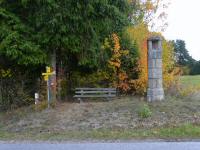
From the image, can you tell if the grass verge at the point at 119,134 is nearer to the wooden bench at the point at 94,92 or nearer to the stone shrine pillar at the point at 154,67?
the stone shrine pillar at the point at 154,67

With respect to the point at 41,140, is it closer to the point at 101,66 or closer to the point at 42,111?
the point at 42,111

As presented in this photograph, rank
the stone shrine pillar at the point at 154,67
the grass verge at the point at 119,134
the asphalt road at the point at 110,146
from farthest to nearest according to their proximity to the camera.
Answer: the stone shrine pillar at the point at 154,67 < the grass verge at the point at 119,134 < the asphalt road at the point at 110,146

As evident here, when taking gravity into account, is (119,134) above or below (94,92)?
below

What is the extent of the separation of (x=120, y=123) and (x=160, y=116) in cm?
155

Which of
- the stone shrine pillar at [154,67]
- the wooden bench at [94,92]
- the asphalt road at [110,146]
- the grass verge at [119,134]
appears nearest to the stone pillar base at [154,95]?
the stone shrine pillar at [154,67]

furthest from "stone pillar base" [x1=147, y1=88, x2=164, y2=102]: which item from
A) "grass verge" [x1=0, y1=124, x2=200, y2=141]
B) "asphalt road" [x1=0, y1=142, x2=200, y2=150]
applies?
"asphalt road" [x1=0, y1=142, x2=200, y2=150]

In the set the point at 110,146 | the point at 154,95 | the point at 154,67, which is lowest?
the point at 110,146

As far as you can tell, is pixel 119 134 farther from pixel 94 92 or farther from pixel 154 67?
pixel 94 92

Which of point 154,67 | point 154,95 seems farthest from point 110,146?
point 154,67

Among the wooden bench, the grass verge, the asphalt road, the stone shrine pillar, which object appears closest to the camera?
the asphalt road

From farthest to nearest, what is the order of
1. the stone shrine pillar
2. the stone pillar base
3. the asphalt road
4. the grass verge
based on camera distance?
the stone shrine pillar
the stone pillar base
the grass verge
the asphalt road

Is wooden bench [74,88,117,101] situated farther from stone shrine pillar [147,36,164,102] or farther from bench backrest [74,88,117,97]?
stone shrine pillar [147,36,164,102]

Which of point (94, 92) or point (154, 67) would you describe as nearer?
point (154, 67)

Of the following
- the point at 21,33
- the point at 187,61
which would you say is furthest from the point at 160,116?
the point at 187,61
